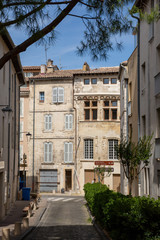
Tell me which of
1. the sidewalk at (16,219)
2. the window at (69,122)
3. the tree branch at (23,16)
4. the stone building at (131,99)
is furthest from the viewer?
the window at (69,122)

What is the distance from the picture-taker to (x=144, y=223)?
9727 millimetres

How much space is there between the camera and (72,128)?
141ft

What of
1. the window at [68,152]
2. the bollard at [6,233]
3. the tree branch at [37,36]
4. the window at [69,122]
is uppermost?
the window at [69,122]

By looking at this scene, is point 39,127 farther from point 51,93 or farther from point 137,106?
point 137,106

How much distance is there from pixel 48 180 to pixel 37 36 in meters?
34.2

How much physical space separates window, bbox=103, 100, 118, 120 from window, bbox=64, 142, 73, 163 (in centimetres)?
455

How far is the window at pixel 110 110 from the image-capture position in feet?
139

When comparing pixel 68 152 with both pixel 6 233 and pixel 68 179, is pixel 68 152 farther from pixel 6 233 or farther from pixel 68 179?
pixel 6 233

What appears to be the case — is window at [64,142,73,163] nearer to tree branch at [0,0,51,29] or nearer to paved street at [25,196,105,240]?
paved street at [25,196,105,240]

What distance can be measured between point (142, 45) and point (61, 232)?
1023 centimetres

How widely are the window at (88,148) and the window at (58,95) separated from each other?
16.4 ft

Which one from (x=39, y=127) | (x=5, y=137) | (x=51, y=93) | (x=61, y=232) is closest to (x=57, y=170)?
(x=39, y=127)

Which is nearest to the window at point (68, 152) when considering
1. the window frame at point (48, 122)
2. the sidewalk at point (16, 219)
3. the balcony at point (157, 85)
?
the window frame at point (48, 122)

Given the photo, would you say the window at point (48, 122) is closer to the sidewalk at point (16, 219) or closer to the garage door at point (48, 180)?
the garage door at point (48, 180)
